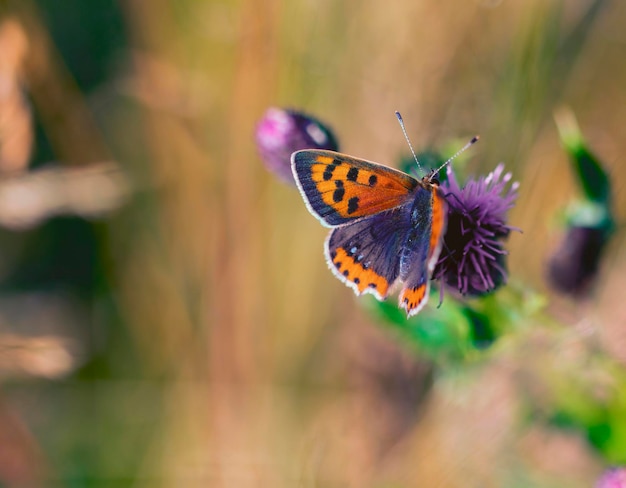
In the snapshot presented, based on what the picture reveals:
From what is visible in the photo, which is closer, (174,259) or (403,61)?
(403,61)

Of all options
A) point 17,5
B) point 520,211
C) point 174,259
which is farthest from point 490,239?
point 17,5

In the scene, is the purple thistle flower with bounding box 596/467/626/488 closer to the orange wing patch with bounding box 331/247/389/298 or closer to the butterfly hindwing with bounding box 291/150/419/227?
the orange wing patch with bounding box 331/247/389/298

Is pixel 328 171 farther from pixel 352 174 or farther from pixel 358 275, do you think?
pixel 358 275

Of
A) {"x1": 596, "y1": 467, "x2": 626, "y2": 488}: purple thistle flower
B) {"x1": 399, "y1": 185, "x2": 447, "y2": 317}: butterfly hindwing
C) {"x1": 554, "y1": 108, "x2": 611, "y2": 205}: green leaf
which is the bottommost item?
{"x1": 596, "y1": 467, "x2": 626, "y2": 488}: purple thistle flower

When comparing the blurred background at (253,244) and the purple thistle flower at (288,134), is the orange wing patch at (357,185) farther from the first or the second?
the blurred background at (253,244)

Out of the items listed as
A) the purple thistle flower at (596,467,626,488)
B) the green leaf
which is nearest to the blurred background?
the green leaf

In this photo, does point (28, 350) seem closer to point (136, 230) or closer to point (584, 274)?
point (136, 230)

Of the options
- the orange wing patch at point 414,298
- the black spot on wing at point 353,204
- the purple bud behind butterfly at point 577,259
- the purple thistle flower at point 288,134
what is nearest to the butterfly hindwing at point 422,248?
the orange wing patch at point 414,298
